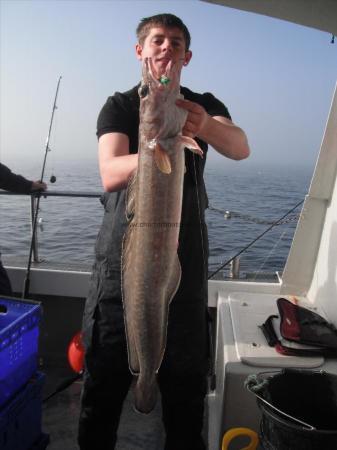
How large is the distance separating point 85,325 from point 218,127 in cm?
140

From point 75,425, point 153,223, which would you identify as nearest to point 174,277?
point 153,223

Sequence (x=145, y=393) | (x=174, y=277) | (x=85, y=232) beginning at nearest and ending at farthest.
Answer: (x=174, y=277) < (x=145, y=393) < (x=85, y=232)

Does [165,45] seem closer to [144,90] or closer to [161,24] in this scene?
[161,24]

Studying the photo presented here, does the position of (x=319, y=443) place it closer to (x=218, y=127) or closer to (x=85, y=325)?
(x=85, y=325)

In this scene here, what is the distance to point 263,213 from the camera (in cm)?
1207

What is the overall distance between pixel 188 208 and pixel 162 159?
75 cm

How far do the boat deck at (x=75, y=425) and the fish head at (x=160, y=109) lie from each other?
2.62 metres

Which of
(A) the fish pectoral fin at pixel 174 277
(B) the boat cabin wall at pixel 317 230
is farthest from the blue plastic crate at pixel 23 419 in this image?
(B) the boat cabin wall at pixel 317 230

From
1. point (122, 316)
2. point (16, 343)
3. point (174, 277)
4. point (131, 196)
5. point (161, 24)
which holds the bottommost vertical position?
point (16, 343)

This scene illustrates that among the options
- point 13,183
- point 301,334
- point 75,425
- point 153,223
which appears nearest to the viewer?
point 153,223

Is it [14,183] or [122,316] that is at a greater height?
[14,183]

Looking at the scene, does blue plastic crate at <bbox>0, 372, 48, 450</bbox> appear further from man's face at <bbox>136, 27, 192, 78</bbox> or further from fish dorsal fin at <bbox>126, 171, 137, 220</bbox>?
man's face at <bbox>136, 27, 192, 78</bbox>

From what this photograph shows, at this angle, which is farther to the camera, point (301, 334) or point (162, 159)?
point (301, 334)

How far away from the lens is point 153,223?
185cm
